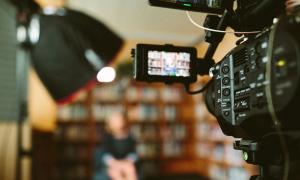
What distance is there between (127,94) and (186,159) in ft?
5.05

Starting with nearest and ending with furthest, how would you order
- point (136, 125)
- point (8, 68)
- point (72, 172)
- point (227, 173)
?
point (8, 68) < point (227, 173) < point (72, 172) < point (136, 125)

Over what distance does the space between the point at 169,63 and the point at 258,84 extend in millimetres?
311

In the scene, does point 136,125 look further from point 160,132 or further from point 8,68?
point 8,68

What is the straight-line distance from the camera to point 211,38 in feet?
2.56

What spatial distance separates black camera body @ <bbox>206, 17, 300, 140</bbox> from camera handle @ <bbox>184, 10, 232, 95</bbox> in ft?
0.22

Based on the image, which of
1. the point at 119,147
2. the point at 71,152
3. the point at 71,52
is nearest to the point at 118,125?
the point at 119,147

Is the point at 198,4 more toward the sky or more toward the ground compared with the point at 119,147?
more toward the sky

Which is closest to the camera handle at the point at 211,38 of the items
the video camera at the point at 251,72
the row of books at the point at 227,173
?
the video camera at the point at 251,72

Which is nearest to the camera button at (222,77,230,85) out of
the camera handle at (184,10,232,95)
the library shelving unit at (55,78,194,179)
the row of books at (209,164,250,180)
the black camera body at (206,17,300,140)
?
the black camera body at (206,17,300,140)

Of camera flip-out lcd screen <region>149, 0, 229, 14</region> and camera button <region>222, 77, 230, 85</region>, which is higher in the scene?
camera flip-out lcd screen <region>149, 0, 229, 14</region>

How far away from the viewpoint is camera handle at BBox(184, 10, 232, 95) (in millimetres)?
748

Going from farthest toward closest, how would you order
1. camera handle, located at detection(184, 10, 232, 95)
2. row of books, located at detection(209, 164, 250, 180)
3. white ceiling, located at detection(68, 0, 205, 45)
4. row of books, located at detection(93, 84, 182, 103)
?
1. row of books, located at detection(93, 84, 182, 103)
2. row of books, located at detection(209, 164, 250, 180)
3. white ceiling, located at detection(68, 0, 205, 45)
4. camera handle, located at detection(184, 10, 232, 95)

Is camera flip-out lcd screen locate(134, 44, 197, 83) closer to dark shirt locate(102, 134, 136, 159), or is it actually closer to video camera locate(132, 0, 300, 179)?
video camera locate(132, 0, 300, 179)

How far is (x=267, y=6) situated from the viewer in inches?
25.7
